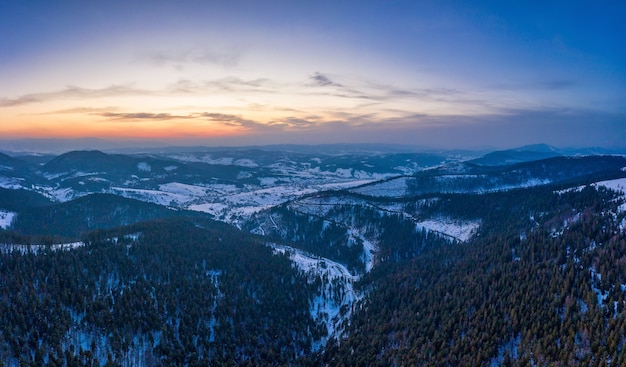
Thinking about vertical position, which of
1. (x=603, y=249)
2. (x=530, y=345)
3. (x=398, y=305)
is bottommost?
(x=398, y=305)

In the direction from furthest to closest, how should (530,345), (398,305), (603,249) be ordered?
(398,305) < (603,249) < (530,345)

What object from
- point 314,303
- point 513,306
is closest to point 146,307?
point 314,303

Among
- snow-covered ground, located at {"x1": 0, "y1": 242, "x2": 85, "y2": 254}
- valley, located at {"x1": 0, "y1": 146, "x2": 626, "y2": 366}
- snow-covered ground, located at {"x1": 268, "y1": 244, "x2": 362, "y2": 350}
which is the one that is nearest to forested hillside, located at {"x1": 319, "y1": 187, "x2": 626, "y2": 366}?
valley, located at {"x1": 0, "y1": 146, "x2": 626, "y2": 366}

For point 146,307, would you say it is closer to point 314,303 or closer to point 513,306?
point 314,303

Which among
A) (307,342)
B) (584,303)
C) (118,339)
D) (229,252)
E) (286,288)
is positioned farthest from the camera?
(229,252)

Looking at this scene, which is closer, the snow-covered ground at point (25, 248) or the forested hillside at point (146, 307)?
the forested hillside at point (146, 307)

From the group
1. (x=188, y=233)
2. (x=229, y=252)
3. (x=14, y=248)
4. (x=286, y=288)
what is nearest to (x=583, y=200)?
(x=286, y=288)

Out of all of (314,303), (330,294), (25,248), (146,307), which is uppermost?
(25,248)

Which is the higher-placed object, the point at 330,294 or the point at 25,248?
the point at 25,248

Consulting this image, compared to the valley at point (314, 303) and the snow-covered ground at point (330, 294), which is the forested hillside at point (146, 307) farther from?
the snow-covered ground at point (330, 294)

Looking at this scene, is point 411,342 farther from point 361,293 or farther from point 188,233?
point 188,233

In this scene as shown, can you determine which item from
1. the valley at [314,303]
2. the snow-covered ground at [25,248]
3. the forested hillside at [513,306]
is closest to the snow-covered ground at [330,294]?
the valley at [314,303]
